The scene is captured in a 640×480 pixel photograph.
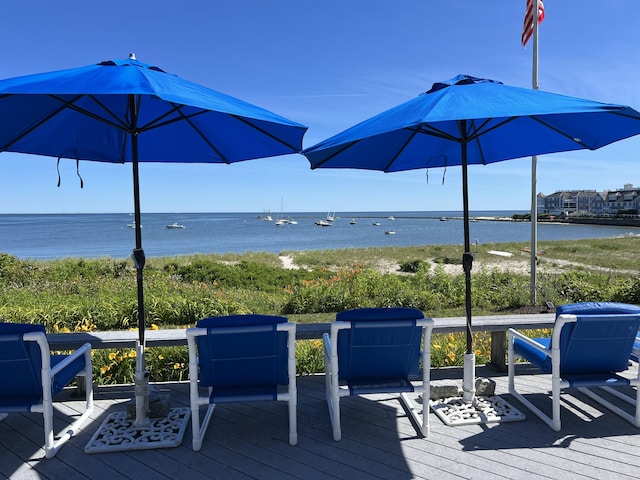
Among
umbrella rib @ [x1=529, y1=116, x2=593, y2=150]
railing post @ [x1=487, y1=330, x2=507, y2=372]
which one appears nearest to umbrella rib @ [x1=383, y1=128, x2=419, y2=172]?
umbrella rib @ [x1=529, y1=116, x2=593, y2=150]

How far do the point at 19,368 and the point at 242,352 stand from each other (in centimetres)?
135

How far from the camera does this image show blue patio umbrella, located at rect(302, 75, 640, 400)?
2.43 m

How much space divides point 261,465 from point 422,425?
1.14 metres

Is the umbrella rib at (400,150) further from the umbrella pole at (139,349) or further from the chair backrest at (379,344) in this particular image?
the umbrella pole at (139,349)

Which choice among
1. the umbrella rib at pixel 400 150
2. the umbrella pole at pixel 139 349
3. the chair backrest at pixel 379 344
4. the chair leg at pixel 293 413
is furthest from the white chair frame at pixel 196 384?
the umbrella rib at pixel 400 150

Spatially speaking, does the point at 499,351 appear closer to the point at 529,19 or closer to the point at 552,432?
the point at 552,432

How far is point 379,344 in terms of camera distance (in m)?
2.87

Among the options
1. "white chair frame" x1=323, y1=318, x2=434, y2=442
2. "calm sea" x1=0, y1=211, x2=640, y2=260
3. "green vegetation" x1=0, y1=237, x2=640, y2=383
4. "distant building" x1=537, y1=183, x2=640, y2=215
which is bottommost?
"calm sea" x1=0, y1=211, x2=640, y2=260

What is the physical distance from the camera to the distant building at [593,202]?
95.1 m

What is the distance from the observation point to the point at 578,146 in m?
3.78

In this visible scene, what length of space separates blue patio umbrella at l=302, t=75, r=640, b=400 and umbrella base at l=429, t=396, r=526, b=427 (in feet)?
0.36

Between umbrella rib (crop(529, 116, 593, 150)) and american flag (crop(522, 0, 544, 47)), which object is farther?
american flag (crop(522, 0, 544, 47))

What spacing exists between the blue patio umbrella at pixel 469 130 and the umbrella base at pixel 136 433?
2.22 meters

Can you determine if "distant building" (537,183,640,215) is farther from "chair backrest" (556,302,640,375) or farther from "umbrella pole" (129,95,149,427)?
"umbrella pole" (129,95,149,427)
